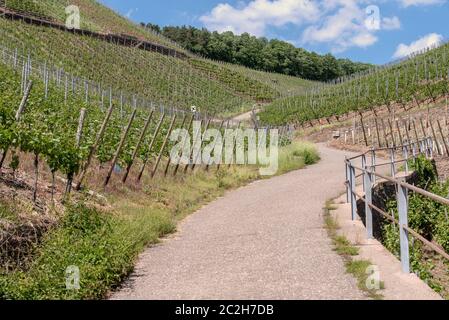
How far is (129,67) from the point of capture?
187ft

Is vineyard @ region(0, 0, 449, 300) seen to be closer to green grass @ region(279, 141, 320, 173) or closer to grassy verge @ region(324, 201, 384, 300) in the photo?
green grass @ region(279, 141, 320, 173)

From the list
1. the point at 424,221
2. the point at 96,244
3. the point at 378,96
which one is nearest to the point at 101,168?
the point at 96,244

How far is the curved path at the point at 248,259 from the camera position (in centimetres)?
541

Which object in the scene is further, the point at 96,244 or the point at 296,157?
the point at 296,157

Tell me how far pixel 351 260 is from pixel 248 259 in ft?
4.44

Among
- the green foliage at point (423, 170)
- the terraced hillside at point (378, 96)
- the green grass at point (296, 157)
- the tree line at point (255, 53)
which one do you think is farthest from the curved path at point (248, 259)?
the tree line at point (255, 53)

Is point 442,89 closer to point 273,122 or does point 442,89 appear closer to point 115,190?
point 273,122

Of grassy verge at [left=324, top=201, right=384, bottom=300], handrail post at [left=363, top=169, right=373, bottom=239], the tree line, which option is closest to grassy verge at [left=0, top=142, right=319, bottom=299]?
grassy verge at [left=324, top=201, right=384, bottom=300]

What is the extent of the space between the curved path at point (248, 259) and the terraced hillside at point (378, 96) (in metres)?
31.3

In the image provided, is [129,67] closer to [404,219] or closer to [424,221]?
[424,221]

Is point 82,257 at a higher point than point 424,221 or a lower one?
higher

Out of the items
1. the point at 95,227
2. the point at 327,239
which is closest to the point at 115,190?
the point at 95,227

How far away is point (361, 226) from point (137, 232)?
3.74 metres

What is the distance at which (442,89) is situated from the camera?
126ft
